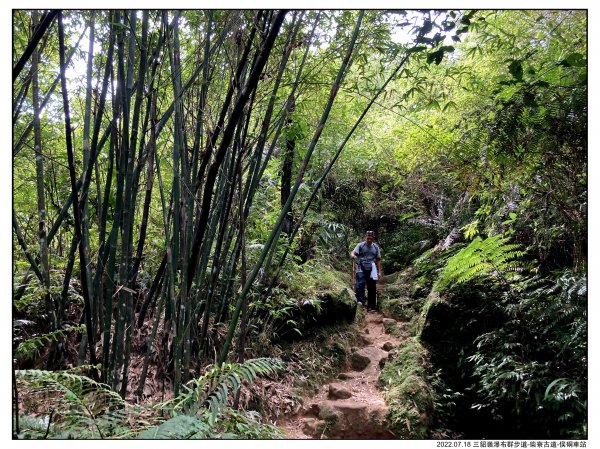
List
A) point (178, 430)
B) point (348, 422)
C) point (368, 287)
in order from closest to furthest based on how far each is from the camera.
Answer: point (178, 430) → point (348, 422) → point (368, 287)

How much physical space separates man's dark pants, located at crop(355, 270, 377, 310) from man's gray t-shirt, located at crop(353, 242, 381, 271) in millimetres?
124

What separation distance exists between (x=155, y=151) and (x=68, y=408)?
41.9 inches

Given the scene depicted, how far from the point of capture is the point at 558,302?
2.48 m

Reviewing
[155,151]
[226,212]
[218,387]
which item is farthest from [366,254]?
[218,387]

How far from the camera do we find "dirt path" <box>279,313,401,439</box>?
2941mm

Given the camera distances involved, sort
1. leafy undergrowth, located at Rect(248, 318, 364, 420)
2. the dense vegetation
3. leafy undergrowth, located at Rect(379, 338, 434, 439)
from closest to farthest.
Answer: the dense vegetation → leafy undergrowth, located at Rect(379, 338, 434, 439) → leafy undergrowth, located at Rect(248, 318, 364, 420)

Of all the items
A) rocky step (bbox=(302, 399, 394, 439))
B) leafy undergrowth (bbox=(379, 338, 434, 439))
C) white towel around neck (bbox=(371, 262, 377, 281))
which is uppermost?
white towel around neck (bbox=(371, 262, 377, 281))

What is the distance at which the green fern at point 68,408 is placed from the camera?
1233 mm

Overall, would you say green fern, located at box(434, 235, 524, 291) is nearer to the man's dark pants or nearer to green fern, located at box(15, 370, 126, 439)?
the man's dark pants

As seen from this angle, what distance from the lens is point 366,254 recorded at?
502 centimetres

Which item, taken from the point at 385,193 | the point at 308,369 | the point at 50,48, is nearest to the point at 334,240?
the point at 385,193

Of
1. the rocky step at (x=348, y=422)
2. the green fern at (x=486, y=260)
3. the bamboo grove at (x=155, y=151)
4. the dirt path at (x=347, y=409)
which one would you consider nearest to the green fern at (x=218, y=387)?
the bamboo grove at (x=155, y=151)

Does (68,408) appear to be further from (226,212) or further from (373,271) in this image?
(373,271)

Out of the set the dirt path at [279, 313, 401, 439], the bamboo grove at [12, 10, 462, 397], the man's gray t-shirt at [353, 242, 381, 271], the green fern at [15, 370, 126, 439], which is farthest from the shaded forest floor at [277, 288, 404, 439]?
the green fern at [15, 370, 126, 439]
